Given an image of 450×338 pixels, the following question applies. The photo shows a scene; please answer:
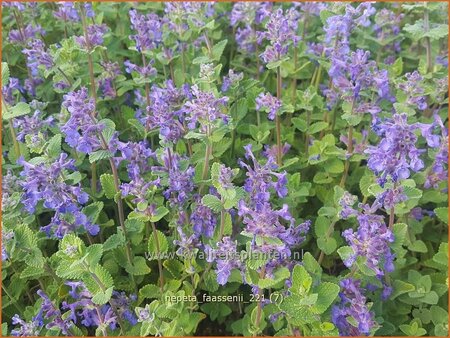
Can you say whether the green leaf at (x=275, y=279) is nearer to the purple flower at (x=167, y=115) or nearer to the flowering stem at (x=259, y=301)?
the flowering stem at (x=259, y=301)

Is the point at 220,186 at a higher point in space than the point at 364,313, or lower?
higher

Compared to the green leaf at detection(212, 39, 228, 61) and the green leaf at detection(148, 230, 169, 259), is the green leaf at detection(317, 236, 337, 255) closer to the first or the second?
the green leaf at detection(148, 230, 169, 259)

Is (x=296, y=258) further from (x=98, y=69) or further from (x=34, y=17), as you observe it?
(x=34, y=17)

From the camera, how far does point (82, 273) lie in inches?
111

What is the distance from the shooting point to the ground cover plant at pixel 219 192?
114 inches

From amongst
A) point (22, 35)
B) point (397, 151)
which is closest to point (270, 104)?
point (397, 151)

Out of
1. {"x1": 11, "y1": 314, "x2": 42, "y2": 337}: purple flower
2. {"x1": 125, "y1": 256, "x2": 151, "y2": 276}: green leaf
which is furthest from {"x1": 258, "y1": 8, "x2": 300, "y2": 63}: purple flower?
{"x1": 11, "y1": 314, "x2": 42, "y2": 337}: purple flower

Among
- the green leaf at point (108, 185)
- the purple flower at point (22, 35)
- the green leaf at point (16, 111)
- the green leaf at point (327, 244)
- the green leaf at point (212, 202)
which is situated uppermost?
the purple flower at point (22, 35)

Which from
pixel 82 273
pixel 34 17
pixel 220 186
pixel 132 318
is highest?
pixel 34 17

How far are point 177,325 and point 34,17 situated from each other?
109 inches

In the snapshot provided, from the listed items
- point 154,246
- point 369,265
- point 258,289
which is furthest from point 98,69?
point 369,265

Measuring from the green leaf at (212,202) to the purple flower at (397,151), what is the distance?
81cm

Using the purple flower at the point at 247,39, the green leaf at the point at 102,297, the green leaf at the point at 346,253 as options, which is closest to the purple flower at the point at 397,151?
the green leaf at the point at 346,253

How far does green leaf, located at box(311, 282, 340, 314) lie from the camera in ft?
9.10
